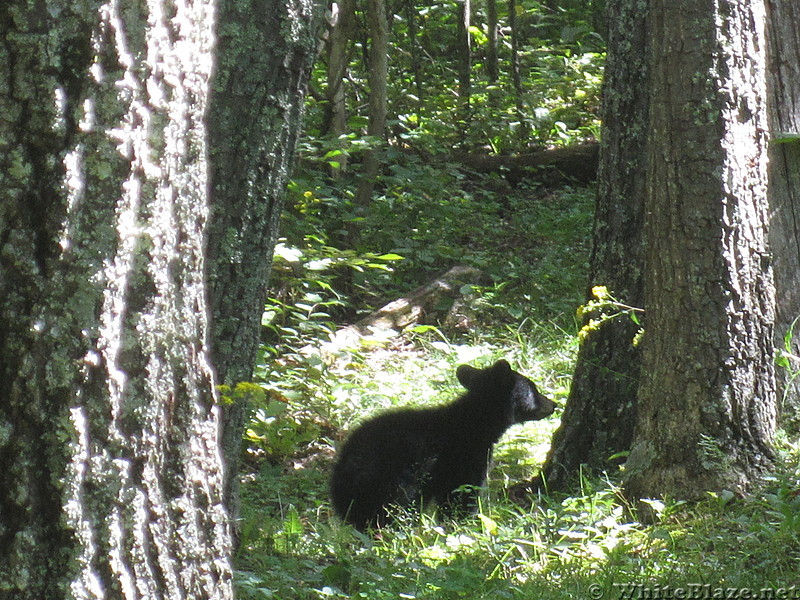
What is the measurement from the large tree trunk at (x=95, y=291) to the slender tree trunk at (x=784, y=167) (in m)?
3.55

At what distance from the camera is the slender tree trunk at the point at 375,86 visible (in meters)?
9.60

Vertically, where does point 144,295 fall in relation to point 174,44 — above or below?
below

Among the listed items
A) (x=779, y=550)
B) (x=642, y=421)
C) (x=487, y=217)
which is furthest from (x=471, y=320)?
(x=779, y=550)

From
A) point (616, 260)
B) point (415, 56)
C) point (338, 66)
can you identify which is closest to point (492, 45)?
point (415, 56)

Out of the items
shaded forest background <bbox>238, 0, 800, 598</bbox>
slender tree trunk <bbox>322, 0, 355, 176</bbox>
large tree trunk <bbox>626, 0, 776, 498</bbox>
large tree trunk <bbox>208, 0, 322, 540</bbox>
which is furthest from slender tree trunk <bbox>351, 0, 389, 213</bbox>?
large tree trunk <bbox>626, 0, 776, 498</bbox>

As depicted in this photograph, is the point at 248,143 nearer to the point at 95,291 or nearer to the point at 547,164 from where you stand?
the point at 95,291

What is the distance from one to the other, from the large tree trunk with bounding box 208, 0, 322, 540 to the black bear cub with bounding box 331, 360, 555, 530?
1.75 meters

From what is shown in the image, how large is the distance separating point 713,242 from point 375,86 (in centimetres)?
627

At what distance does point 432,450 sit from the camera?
6125mm

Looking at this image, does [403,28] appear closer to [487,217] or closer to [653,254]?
[487,217]

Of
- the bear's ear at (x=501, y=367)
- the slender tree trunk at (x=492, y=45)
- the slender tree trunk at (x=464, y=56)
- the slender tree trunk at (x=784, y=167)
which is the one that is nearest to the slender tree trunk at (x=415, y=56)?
the slender tree trunk at (x=464, y=56)

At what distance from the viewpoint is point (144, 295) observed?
7.22 ft

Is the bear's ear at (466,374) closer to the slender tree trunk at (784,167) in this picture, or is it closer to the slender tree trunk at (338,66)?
the slender tree trunk at (784,167)

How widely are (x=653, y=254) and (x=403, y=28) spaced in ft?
37.9
